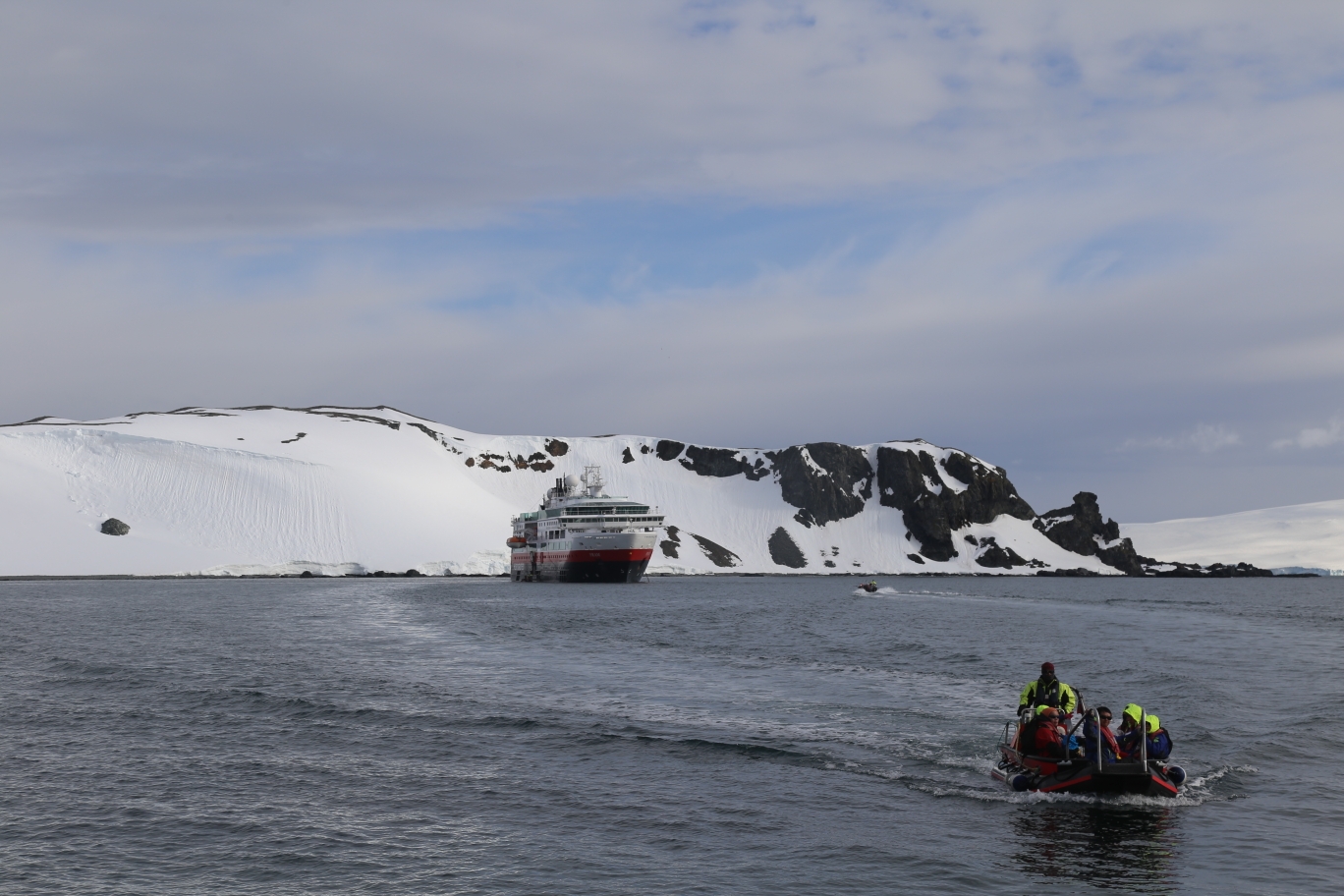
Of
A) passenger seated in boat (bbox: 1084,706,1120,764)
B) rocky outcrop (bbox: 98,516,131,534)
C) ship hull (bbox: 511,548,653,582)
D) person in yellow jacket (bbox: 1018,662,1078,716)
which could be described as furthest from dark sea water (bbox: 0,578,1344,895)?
rocky outcrop (bbox: 98,516,131,534)

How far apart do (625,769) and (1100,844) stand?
11.1 meters

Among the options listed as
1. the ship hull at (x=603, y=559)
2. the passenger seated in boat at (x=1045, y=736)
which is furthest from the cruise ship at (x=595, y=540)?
the passenger seated in boat at (x=1045, y=736)

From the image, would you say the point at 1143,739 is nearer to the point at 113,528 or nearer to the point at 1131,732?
the point at 1131,732

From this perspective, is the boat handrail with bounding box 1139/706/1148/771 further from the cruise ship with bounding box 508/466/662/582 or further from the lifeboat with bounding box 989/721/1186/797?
the cruise ship with bounding box 508/466/662/582

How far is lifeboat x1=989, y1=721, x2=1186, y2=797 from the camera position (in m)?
24.0

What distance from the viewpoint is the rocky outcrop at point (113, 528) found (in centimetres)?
16575

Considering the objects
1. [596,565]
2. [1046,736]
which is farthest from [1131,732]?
[596,565]

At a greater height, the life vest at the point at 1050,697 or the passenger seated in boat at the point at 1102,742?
the life vest at the point at 1050,697

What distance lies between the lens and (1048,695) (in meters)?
27.1

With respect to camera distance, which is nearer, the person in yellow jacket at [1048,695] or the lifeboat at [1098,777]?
the lifeboat at [1098,777]

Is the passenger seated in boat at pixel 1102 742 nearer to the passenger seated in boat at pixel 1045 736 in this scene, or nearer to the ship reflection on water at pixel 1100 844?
the passenger seated in boat at pixel 1045 736

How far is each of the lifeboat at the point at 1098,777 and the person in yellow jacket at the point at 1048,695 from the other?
6.06 feet

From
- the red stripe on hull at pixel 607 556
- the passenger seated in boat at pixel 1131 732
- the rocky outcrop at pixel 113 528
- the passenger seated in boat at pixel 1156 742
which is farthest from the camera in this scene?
the rocky outcrop at pixel 113 528

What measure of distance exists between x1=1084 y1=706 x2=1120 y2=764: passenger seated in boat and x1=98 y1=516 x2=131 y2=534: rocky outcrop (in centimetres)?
16888
